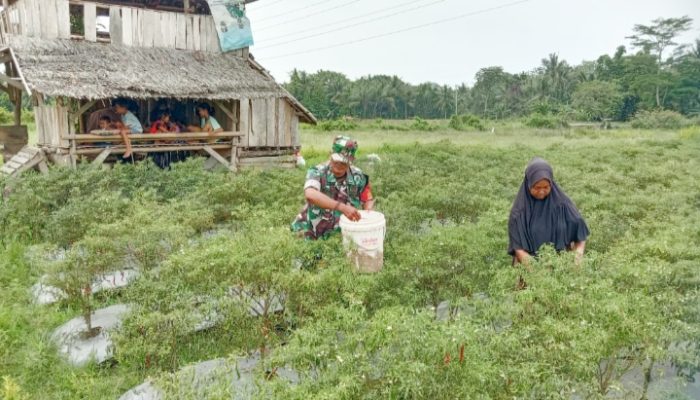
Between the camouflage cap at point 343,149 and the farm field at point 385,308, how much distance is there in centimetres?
70

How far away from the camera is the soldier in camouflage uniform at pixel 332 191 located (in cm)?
469

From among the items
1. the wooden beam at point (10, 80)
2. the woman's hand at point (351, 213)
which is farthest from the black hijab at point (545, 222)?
the wooden beam at point (10, 80)

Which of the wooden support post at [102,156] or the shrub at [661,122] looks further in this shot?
the shrub at [661,122]

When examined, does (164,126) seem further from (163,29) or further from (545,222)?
(545,222)

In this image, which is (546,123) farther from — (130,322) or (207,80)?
(130,322)

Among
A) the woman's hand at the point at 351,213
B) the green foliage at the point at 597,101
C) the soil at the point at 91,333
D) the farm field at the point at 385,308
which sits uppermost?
the green foliage at the point at 597,101

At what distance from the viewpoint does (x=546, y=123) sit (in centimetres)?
3975

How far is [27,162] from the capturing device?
1186 cm

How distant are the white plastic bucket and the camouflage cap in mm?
622

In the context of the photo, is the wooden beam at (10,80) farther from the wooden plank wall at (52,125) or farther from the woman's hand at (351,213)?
the woman's hand at (351,213)

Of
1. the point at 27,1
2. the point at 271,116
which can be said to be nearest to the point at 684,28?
the point at 271,116

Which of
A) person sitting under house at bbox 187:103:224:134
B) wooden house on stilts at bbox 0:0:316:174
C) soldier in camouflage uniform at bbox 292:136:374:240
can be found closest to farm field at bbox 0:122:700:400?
soldier in camouflage uniform at bbox 292:136:374:240

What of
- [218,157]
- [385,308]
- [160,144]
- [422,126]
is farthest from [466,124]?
[385,308]

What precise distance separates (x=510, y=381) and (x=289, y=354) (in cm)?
113
